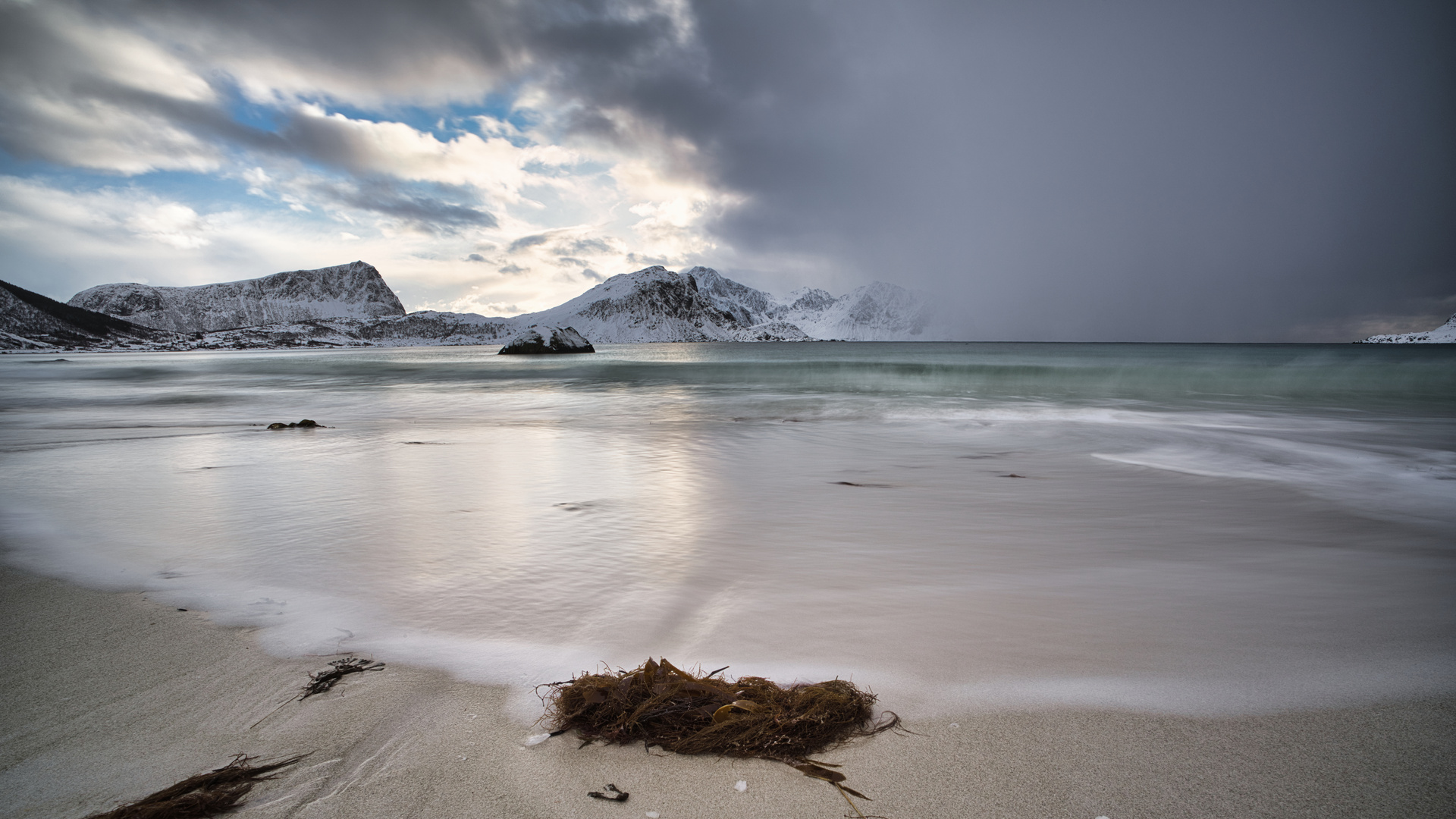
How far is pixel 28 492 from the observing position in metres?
7.90

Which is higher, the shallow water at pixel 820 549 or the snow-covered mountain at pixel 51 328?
the snow-covered mountain at pixel 51 328

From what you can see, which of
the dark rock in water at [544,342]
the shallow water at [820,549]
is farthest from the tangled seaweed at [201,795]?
the dark rock in water at [544,342]

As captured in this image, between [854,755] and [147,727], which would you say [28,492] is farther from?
[854,755]

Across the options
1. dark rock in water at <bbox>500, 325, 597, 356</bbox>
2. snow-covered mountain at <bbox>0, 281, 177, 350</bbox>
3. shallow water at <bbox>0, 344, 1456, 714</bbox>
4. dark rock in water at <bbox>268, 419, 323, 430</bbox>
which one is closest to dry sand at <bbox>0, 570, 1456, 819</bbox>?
shallow water at <bbox>0, 344, 1456, 714</bbox>

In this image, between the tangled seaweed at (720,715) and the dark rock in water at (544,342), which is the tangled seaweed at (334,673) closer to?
the tangled seaweed at (720,715)

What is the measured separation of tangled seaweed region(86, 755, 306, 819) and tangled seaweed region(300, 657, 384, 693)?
0.62 m

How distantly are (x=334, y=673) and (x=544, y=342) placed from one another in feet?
308

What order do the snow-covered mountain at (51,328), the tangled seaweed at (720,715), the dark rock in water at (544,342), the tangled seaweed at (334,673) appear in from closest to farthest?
the tangled seaweed at (720,715), the tangled seaweed at (334,673), the dark rock in water at (544,342), the snow-covered mountain at (51,328)

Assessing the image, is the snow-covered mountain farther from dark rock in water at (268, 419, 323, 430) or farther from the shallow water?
the shallow water

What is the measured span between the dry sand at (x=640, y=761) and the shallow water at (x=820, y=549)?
0.92ft

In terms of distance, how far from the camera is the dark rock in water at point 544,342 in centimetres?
9106

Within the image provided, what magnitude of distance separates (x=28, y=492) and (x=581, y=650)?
908 centimetres

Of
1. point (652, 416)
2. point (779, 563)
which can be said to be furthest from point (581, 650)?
point (652, 416)

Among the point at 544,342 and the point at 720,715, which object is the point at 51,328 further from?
the point at 720,715
